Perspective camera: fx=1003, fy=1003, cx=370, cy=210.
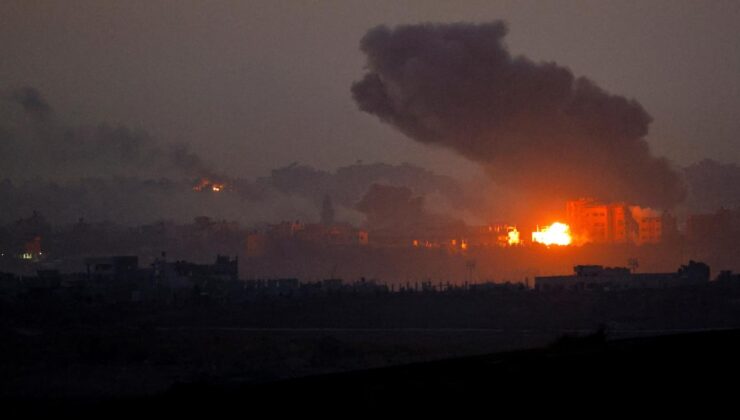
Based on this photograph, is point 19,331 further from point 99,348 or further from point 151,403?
point 151,403

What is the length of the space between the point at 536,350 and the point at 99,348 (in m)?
34.7

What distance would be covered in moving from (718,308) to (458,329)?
1717 centimetres

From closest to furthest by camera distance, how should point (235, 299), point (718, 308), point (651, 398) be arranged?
point (651, 398), point (718, 308), point (235, 299)

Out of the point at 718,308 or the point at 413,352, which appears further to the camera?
the point at 718,308

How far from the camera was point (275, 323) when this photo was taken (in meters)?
64.4

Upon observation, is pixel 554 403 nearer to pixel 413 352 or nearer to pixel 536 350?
pixel 536 350

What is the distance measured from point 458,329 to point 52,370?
25.0m

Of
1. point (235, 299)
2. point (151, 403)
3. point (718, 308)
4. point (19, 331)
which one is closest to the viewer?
point (151, 403)

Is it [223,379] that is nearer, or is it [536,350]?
[536,350]

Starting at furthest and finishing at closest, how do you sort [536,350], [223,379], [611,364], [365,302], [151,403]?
[365,302], [223,379], [536,350], [151,403], [611,364]

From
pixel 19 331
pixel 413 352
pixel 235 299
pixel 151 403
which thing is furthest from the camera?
pixel 235 299

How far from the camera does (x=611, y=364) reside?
1382 centimetres

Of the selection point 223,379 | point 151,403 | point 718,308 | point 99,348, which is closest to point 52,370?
point 99,348

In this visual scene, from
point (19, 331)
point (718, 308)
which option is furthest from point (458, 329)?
point (19, 331)
